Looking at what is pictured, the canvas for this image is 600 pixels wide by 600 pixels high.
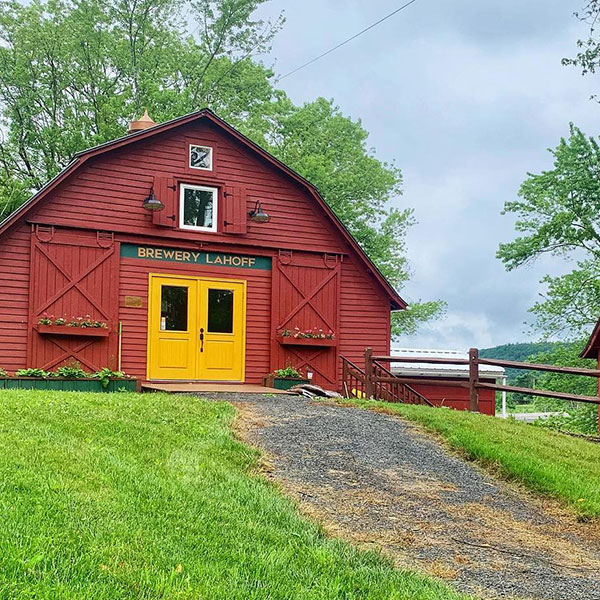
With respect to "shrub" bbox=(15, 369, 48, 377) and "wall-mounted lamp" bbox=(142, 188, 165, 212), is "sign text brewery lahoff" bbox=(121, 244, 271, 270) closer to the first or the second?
"wall-mounted lamp" bbox=(142, 188, 165, 212)

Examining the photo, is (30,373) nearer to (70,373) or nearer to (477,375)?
(70,373)

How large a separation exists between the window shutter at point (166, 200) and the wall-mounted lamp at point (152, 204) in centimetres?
15

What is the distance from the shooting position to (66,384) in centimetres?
1393

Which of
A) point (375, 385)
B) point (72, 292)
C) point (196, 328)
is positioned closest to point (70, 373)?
point (72, 292)

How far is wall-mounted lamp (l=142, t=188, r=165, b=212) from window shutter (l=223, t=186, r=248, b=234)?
149cm

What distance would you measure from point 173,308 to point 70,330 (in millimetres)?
2320

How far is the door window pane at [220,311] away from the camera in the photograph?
54.0 feet

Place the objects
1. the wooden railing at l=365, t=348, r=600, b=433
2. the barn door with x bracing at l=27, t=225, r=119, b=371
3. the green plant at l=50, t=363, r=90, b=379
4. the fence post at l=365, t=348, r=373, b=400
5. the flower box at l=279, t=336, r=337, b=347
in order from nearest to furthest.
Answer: the wooden railing at l=365, t=348, r=600, b=433 < the green plant at l=50, t=363, r=90, b=379 < the barn door with x bracing at l=27, t=225, r=119, b=371 < the fence post at l=365, t=348, r=373, b=400 < the flower box at l=279, t=336, r=337, b=347

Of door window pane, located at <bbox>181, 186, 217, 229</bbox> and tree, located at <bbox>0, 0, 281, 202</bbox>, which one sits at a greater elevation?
tree, located at <bbox>0, 0, 281, 202</bbox>

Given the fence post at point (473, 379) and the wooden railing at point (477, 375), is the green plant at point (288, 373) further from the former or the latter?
the fence post at point (473, 379)

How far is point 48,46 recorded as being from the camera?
90.5ft

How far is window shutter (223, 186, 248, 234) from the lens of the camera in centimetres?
1647

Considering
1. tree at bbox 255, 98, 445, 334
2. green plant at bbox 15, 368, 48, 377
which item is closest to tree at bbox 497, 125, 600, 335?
tree at bbox 255, 98, 445, 334

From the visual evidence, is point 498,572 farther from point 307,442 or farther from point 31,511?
point 307,442
